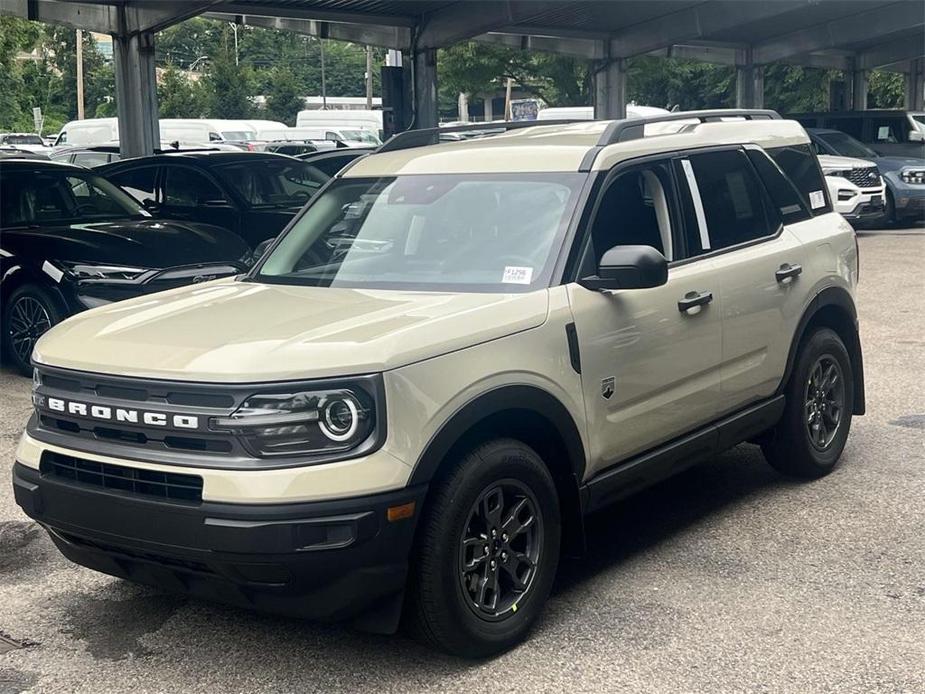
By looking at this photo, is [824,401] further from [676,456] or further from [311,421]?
[311,421]

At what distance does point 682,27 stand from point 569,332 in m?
22.5

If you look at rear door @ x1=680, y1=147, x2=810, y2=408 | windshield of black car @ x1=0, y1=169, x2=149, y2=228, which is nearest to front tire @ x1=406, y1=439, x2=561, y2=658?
rear door @ x1=680, y1=147, x2=810, y2=408

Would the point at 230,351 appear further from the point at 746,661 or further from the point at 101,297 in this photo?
the point at 101,297

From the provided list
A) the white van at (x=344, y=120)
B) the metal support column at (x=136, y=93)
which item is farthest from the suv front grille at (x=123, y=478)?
the white van at (x=344, y=120)

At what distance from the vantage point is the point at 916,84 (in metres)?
37.9

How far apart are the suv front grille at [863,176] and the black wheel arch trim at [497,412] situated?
16.3 metres

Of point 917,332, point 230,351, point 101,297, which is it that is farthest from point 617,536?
point 917,332

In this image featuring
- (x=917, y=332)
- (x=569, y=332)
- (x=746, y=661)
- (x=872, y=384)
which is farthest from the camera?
(x=917, y=332)

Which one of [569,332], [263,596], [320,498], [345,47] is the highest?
[345,47]

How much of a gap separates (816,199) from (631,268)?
2423 millimetres

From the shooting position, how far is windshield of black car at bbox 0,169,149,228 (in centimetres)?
1033

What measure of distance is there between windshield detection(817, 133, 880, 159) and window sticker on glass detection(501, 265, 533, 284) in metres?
17.7

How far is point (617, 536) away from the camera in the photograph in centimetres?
566

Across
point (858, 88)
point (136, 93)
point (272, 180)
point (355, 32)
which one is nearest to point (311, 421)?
point (272, 180)
